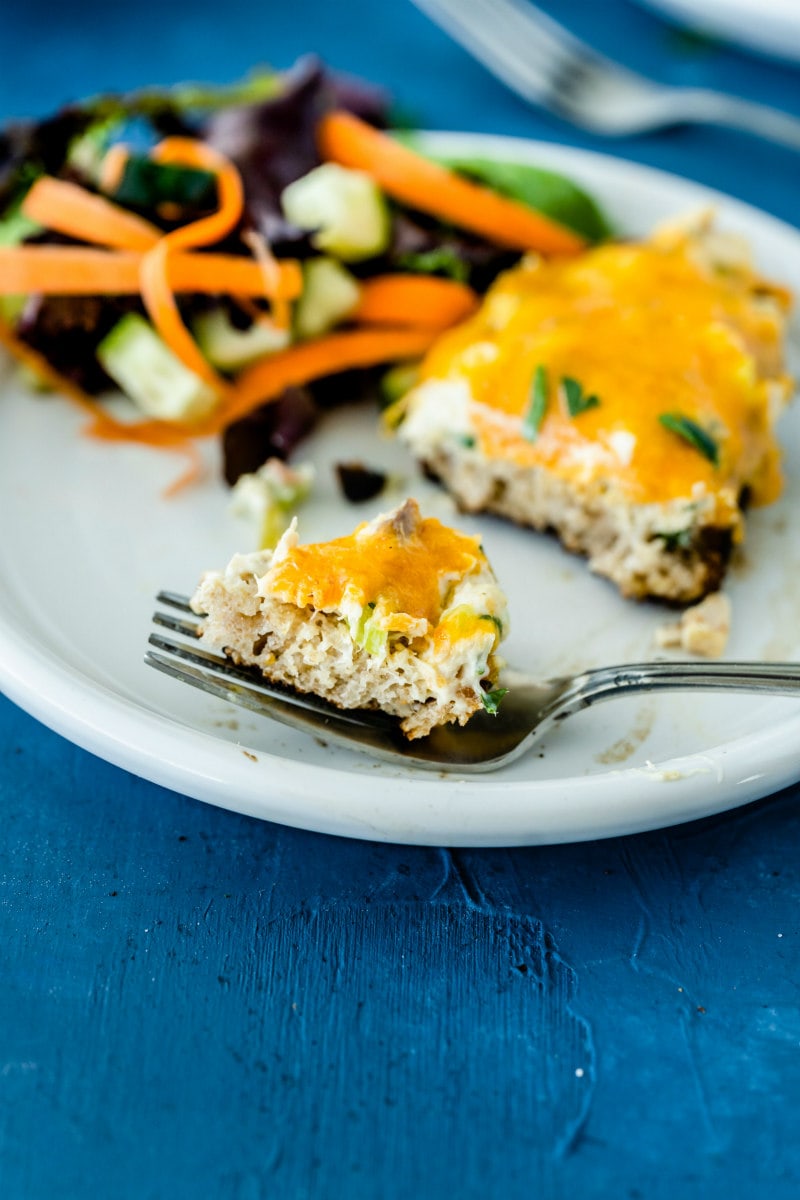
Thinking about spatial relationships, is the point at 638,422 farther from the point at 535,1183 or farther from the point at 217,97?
the point at 217,97

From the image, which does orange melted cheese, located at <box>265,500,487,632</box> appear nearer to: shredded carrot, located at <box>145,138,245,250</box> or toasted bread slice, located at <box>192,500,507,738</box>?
toasted bread slice, located at <box>192,500,507,738</box>

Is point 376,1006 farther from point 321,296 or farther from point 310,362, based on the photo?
point 321,296

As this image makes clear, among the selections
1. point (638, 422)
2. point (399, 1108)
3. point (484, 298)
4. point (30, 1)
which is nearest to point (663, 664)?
point (638, 422)

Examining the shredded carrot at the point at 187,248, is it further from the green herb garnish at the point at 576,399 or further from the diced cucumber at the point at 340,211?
the green herb garnish at the point at 576,399

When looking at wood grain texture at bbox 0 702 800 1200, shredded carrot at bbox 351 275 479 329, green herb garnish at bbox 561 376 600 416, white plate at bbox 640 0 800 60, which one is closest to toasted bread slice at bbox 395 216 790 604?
green herb garnish at bbox 561 376 600 416

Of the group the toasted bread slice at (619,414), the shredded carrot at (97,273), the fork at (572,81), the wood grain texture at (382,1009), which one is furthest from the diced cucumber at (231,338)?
the fork at (572,81)

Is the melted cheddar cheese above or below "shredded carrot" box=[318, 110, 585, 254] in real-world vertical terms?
below

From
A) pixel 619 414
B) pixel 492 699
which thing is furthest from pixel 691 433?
pixel 492 699
